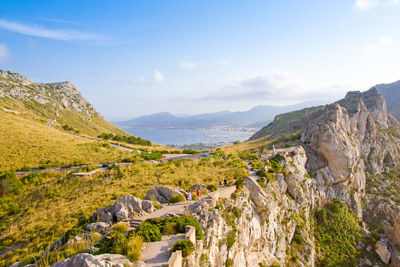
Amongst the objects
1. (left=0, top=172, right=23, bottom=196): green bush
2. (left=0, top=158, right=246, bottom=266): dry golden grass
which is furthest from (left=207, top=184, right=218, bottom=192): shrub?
(left=0, top=172, right=23, bottom=196): green bush

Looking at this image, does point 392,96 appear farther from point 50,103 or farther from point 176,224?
point 50,103

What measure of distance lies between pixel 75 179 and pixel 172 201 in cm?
1868

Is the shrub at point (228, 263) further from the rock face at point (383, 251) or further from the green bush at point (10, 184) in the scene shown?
the green bush at point (10, 184)

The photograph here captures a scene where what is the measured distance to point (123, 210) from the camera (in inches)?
539

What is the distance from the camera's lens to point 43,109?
109m

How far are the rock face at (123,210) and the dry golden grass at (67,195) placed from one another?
17.0 ft

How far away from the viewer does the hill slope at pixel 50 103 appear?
9768 centimetres

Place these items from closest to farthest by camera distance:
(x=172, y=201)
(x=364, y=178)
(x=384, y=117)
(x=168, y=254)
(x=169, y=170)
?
1. (x=168, y=254)
2. (x=172, y=201)
3. (x=169, y=170)
4. (x=364, y=178)
5. (x=384, y=117)

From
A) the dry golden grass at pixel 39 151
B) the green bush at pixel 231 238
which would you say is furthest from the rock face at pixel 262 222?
the dry golden grass at pixel 39 151

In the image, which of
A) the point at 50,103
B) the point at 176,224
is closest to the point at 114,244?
the point at 176,224

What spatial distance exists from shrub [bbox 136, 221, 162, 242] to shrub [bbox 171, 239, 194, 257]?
1.60 m

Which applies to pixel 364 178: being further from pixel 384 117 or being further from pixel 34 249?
pixel 34 249

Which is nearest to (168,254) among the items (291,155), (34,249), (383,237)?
(34,249)

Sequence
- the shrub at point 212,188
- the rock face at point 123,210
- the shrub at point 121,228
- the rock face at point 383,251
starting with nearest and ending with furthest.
Answer: 1. the shrub at point 121,228
2. the rock face at point 123,210
3. the shrub at point 212,188
4. the rock face at point 383,251
